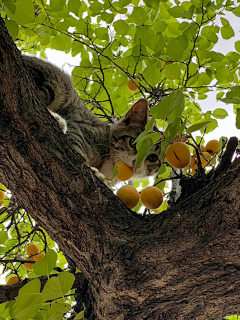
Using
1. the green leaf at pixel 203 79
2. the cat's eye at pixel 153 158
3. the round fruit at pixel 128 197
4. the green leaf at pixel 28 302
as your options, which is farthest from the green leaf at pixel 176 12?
the green leaf at pixel 28 302

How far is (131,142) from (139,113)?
31cm

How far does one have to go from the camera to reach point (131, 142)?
280cm

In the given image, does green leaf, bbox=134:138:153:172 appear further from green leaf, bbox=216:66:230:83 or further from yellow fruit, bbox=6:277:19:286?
yellow fruit, bbox=6:277:19:286

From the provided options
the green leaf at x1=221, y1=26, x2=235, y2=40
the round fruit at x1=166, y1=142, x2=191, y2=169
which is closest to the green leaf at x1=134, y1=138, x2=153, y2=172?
the round fruit at x1=166, y1=142, x2=191, y2=169

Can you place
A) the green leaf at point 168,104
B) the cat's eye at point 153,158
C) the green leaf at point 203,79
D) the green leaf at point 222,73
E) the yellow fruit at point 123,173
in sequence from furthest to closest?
the cat's eye at point 153,158, the green leaf at point 203,79, the yellow fruit at point 123,173, the green leaf at point 222,73, the green leaf at point 168,104

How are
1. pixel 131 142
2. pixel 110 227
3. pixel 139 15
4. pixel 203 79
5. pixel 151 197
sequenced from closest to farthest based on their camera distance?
pixel 110 227 < pixel 151 197 < pixel 139 15 < pixel 203 79 < pixel 131 142

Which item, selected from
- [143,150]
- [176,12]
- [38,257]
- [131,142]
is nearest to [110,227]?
[143,150]

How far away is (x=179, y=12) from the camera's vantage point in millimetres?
1849

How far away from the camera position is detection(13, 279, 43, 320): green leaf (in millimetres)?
1031

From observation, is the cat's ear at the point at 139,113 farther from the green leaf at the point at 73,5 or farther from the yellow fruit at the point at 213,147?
the green leaf at the point at 73,5

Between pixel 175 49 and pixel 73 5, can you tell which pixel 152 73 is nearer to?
pixel 175 49

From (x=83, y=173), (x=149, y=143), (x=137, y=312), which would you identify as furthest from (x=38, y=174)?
(x=137, y=312)

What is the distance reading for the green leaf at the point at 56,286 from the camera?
1.03 metres

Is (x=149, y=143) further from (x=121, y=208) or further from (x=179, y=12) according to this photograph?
(x=179, y=12)
